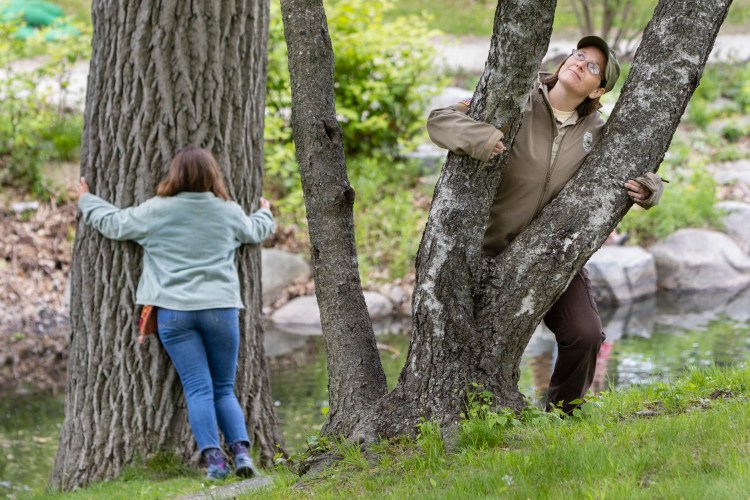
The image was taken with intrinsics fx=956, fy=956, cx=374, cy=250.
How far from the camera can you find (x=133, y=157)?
220 inches

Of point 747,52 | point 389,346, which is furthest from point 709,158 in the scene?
point 389,346

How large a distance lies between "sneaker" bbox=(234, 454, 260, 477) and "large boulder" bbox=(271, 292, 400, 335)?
5.72m

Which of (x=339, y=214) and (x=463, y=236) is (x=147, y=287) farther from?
(x=463, y=236)

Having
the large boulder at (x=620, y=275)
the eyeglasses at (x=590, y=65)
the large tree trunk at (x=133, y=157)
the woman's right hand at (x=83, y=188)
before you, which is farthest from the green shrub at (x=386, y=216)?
the eyeglasses at (x=590, y=65)

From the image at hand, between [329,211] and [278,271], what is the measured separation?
7.85 metres

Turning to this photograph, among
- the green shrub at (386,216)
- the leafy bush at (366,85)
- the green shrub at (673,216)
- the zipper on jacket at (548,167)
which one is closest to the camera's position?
the zipper on jacket at (548,167)

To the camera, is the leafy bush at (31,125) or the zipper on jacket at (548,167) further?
the leafy bush at (31,125)

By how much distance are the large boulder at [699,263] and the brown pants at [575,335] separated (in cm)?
847

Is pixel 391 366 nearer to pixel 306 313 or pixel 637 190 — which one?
pixel 306 313

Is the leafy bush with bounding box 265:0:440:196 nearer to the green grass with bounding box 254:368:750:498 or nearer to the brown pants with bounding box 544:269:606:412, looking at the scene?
the brown pants with bounding box 544:269:606:412

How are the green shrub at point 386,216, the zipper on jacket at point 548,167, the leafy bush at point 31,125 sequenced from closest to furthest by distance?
the zipper on jacket at point 548,167 → the green shrub at point 386,216 → the leafy bush at point 31,125

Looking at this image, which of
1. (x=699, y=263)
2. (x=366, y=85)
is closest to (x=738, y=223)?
(x=699, y=263)

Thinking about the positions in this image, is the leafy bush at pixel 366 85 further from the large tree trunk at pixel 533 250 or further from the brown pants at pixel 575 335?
the large tree trunk at pixel 533 250

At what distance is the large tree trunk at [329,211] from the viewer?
4191mm
